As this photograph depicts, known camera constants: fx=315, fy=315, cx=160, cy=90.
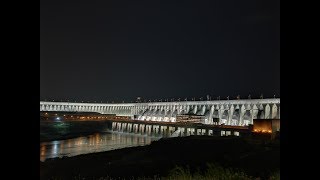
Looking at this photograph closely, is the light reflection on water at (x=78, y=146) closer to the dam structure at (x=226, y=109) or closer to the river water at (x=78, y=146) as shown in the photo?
the river water at (x=78, y=146)

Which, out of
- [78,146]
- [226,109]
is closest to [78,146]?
[78,146]

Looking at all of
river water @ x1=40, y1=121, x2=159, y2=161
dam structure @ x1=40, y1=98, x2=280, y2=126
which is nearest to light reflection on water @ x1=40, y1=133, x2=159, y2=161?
river water @ x1=40, y1=121, x2=159, y2=161

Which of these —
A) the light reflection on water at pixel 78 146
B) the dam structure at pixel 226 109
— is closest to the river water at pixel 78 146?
the light reflection on water at pixel 78 146

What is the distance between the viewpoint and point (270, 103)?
11031cm

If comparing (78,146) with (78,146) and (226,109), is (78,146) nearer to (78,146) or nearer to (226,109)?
(78,146)

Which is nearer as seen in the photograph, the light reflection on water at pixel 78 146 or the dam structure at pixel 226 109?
the light reflection on water at pixel 78 146

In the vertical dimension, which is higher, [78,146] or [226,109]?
[226,109]

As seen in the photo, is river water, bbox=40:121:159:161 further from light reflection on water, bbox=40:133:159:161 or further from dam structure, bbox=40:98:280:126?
dam structure, bbox=40:98:280:126
